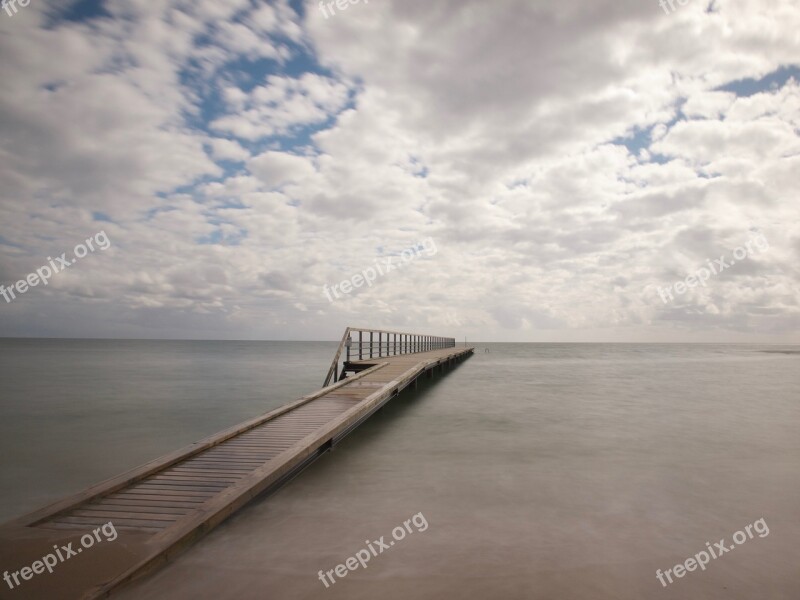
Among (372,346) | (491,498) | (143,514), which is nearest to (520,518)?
(491,498)

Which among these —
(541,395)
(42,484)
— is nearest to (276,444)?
(42,484)

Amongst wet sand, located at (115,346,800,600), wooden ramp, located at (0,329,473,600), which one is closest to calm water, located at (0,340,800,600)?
wet sand, located at (115,346,800,600)

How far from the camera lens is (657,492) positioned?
6512 mm

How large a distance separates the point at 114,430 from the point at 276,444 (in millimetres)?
8566

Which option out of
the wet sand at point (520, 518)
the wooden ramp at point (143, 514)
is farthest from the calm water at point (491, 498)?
the wooden ramp at point (143, 514)

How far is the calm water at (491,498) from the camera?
3936mm

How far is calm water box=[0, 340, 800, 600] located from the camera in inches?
155

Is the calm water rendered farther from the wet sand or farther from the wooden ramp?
the wooden ramp

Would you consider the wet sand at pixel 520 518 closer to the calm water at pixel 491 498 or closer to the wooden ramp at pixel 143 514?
the calm water at pixel 491 498

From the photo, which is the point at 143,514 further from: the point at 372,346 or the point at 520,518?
the point at 372,346

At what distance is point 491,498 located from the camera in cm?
615

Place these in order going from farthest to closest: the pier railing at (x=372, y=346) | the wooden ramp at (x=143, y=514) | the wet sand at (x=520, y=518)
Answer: the pier railing at (x=372, y=346), the wet sand at (x=520, y=518), the wooden ramp at (x=143, y=514)

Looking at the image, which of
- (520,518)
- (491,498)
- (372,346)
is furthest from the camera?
(372,346)

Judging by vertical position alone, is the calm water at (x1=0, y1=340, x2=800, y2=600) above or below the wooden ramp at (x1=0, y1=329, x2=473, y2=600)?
below
